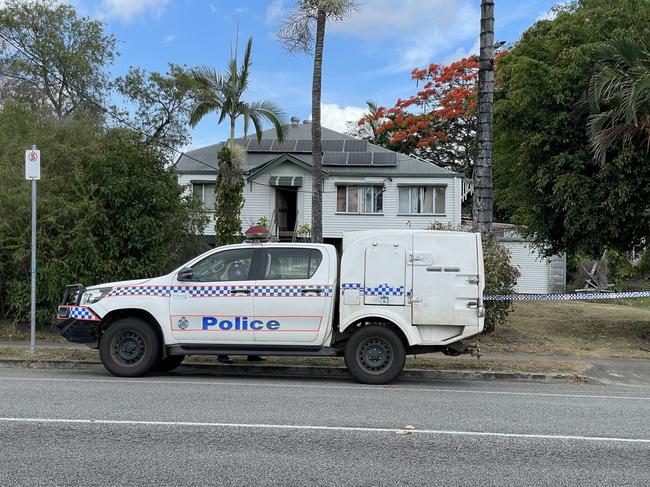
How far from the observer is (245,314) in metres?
8.97

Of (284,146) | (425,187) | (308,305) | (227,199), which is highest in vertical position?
(284,146)

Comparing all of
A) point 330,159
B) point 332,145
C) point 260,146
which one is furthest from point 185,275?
point 332,145

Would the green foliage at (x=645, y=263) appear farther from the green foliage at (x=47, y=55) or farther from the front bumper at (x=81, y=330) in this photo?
the green foliage at (x=47, y=55)

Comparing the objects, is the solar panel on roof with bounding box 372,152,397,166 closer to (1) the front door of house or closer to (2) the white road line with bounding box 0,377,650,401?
(1) the front door of house

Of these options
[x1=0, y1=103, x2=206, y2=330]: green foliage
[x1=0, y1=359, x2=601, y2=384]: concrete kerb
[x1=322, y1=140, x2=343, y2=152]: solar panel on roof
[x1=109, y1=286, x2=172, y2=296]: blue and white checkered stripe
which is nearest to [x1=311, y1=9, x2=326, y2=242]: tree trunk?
[x1=0, y1=103, x2=206, y2=330]: green foliage

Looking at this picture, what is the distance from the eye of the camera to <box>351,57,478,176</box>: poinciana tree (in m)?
37.6

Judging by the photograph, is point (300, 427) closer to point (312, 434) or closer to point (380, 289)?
point (312, 434)

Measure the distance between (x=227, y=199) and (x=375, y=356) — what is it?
36.7ft

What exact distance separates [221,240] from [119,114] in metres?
14.3

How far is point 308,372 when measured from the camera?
10000 mm

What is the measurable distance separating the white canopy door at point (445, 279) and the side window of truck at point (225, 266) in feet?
7.98

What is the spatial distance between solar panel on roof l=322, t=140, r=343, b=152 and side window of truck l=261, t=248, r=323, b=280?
22641mm

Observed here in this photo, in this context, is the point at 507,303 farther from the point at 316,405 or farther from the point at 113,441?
the point at 113,441

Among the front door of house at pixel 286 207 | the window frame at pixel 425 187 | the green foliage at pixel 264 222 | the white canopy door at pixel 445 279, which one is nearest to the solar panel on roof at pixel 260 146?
the front door of house at pixel 286 207
